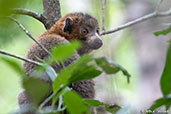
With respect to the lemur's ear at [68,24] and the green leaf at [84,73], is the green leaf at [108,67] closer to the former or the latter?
the green leaf at [84,73]

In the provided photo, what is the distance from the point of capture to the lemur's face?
4.38m

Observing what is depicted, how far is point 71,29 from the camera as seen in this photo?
444cm

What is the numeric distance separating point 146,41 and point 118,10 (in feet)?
6.00

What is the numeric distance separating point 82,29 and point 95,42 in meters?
0.31

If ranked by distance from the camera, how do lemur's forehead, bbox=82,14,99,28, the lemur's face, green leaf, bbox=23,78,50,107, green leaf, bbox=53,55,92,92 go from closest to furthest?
1. green leaf, bbox=23,78,50,107
2. green leaf, bbox=53,55,92,92
3. the lemur's face
4. lemur's forehead, bbox=82,14,99,28

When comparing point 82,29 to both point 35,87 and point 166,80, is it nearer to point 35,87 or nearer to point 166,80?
point 166,80

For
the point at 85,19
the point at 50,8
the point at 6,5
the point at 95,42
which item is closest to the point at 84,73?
the point at 6,5

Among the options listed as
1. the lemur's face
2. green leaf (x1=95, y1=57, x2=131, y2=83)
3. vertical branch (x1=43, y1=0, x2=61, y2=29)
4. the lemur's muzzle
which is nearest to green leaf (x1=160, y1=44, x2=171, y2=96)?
green leaf (x1=95, y1=57, x2=131, y2=83)

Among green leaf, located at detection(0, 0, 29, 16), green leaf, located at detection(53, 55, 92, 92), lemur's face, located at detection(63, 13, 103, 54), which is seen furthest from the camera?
lemur's face, located at detection(63, 13, 103, 54)

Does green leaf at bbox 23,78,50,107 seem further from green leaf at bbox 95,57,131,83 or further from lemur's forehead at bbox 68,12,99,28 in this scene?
lemur's forehead at bbox 68,12,99,28

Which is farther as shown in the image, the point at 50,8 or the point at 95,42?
the point at 95,42

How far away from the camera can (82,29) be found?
14.7 ft

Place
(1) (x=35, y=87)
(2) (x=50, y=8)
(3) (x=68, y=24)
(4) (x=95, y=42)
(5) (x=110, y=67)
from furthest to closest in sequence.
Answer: (3) (x=68, y=24) → (4) (x=95, y=42) → (2) (x=50, y=8) → (5) (x=110, y=67) → (1) (x=35, y=87)

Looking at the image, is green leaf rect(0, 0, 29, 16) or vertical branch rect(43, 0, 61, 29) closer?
green leaf rect(0, 0, 29, 16)
